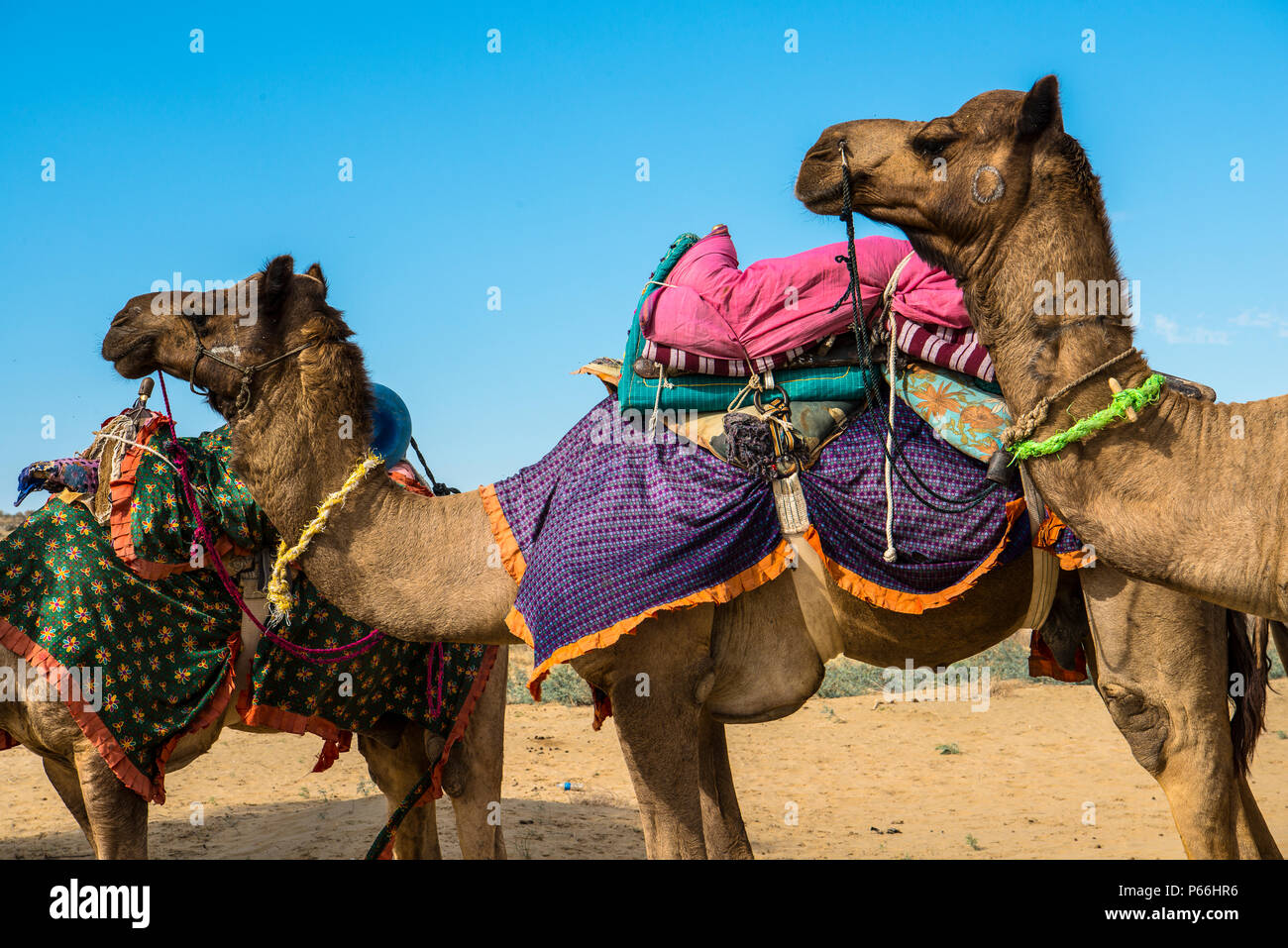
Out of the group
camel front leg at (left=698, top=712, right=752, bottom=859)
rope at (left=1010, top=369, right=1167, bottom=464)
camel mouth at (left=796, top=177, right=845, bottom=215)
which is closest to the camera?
rope at (left=1010, top=369, right=1167, bottom=464)

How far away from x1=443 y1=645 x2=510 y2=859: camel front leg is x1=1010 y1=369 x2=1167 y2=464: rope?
3510 mm

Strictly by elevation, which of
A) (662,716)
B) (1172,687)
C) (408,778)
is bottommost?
(408,778)

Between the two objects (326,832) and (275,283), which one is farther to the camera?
(326,832)

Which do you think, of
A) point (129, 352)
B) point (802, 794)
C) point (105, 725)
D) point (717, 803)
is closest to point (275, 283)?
point (129, 352)

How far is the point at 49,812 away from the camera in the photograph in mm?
9000

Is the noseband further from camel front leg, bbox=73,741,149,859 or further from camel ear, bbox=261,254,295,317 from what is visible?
camel front leg, bbox=73,741,149,859

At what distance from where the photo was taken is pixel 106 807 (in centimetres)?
502

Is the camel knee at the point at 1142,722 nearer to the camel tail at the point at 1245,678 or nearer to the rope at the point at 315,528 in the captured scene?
the camel tail at the point at 1245,678

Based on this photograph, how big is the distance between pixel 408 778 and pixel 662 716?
7.99 ft

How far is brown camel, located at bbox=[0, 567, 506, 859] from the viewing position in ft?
16.5

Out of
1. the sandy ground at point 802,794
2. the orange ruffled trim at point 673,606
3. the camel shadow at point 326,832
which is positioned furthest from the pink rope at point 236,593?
the camel shadow at point 326,832

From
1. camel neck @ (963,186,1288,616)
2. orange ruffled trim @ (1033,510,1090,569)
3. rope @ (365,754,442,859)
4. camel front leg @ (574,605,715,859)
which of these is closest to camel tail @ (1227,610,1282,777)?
orange ruffled trim @ (1033,510,1090,569)

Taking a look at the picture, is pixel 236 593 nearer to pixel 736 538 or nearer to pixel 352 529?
pixel 352 529

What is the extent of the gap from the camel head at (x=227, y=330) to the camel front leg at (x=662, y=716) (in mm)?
1644
